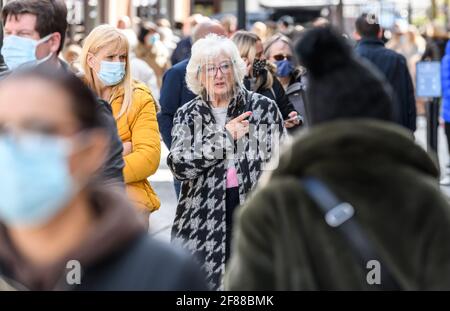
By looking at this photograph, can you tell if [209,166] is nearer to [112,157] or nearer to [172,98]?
[112,157]

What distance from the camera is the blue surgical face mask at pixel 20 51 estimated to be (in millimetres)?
6504

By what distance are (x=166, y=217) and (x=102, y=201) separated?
10165 millimetres

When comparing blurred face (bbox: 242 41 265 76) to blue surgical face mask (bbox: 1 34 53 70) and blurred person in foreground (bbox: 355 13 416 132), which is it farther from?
blue surgical face mask (bbox: 1 34 53 70)

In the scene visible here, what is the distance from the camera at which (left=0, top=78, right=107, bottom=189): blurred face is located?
3.18 meters

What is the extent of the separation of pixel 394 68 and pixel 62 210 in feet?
32.6

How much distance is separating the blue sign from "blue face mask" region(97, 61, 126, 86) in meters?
9.13

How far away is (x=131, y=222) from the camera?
3098mm

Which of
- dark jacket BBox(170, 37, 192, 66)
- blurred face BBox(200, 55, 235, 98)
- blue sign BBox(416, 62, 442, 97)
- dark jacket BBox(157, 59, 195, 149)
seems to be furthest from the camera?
dark jacket BBox(170, 37, 192, 66)

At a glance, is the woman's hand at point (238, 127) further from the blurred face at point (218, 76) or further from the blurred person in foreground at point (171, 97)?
the blurred person in foreground at point (171, 97)

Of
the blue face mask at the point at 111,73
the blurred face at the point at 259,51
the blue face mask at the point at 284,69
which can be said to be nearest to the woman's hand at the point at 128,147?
the blue face mask at the point at 111,73

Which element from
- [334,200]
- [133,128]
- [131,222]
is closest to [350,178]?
[334,200]

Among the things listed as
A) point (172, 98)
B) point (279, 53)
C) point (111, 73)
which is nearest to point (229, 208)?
point (111, 73)

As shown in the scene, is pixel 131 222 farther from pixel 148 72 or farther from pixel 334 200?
pixel 148 72

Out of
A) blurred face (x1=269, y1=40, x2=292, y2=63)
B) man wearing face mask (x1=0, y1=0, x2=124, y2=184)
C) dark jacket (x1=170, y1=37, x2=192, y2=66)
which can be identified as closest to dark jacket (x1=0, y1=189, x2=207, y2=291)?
man wearing face mask (x1=0, y1=0, x2=124, y2=184)
